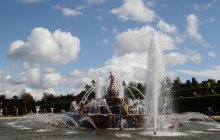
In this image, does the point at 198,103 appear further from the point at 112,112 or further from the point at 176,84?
the point at 176,84

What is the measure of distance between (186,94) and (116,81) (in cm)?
2539

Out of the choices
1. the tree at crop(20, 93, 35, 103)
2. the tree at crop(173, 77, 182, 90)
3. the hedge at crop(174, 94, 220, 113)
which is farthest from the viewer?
the tree at crop(20, 93, 35, 103)

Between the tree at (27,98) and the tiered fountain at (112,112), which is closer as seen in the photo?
the tiered fountain at (112,112)

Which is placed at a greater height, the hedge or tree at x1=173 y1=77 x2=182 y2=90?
tree at x1=173 y1=77 x2=182 y2=90

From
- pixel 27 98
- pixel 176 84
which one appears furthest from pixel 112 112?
pixel 27 98

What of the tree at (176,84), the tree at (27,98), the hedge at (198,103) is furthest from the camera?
the tree at (27,98)

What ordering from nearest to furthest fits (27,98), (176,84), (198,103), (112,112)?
(112,112) → (198,103) → (176,84) → (27,98)

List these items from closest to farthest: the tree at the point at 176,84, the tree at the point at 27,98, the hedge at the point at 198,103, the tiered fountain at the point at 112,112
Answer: the tiered fountain at the point at 112,112
the hedge at the point at 198,103
the tree at the point at 176,84
the tree at the point at 27,98

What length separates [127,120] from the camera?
2942 cm

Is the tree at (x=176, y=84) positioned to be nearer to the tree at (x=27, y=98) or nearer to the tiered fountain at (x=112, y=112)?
Answer: the tiered fountain at (x=112, y=112)

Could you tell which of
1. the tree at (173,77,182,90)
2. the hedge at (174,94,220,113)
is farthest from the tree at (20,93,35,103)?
the hedge at (174,94,220,113)

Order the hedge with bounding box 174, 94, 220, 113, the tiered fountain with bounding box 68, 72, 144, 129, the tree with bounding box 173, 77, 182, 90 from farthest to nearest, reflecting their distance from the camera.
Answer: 1. the tree with bounding box 173, 77, 182, 90
2. the hedge with bounding box 174, 94, 220, 113
3. the tiered fountain with bounding box 68, 72, 144, 129

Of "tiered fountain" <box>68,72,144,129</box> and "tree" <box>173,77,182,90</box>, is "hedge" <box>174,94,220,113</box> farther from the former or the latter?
"tiered fountain" <box>68,72,144,129</box>

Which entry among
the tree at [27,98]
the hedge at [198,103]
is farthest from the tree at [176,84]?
the tree at [27,98]
